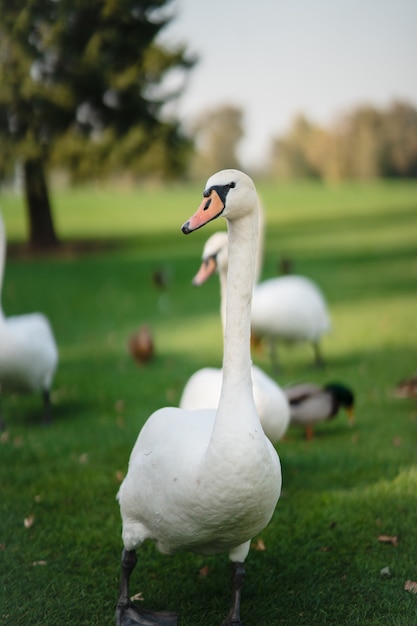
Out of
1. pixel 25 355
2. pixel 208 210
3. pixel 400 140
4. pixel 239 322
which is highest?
pixel 208 210

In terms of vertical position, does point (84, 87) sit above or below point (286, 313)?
above

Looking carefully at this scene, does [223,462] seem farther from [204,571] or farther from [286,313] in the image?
[286,313]

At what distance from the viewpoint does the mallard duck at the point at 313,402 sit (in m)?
5.84

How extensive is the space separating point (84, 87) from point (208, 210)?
14.6m

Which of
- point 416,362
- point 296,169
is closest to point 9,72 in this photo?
point 416,362

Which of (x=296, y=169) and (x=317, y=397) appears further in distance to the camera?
(x=296, y=169)

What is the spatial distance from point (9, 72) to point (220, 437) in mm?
14343

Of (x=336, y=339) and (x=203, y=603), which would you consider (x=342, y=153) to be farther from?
(x=203, y=603)

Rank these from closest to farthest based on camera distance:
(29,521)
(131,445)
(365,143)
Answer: (29,521)
(131,445)
(365,143)

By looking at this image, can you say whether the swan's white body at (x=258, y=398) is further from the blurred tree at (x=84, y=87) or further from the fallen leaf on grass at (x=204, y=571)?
the blurred tree at (x=84, y=87)

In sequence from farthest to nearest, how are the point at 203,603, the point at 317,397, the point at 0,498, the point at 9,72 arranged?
the point at 9,72, the point at 317,397, the point at 0,498, the point at 203,603

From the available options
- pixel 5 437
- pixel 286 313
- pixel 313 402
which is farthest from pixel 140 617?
pixel 286 313

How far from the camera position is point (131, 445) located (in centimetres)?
572

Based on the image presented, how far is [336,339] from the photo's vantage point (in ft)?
32.4
